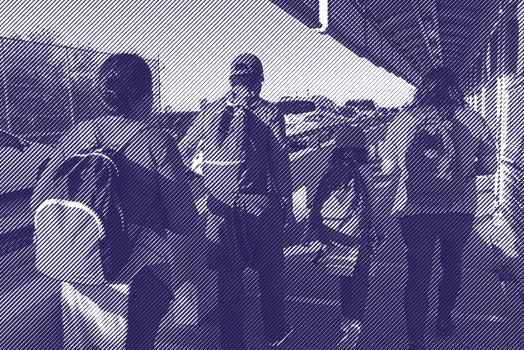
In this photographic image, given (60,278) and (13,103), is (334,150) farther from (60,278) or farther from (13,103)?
(13,103)

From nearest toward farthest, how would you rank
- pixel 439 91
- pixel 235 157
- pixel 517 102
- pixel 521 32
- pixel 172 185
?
pixel 172 185 → pixel 235 157 → pixel 439 91 → pixel 521 32 → pixel 517 102

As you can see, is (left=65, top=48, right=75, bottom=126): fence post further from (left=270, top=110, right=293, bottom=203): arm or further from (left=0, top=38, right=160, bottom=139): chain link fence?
(left=270, top=110, right=293, bottom=203): arm

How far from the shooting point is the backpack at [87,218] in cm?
204

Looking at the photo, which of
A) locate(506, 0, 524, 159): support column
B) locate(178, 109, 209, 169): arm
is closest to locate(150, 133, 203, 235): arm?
locate(178, 109, 209, 169): arm

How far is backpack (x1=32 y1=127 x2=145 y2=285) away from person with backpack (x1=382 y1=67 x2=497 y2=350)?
173 centimetres

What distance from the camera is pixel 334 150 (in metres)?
3.42

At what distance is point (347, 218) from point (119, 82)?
5.90 ft

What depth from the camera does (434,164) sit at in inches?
125

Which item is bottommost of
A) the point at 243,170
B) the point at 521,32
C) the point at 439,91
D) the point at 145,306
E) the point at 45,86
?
the point at 45,86

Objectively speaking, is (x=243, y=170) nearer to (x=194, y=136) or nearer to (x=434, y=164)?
(x=194, y=136)

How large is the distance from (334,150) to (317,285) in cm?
180

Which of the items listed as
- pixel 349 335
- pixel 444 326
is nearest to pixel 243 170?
pixel 349 335

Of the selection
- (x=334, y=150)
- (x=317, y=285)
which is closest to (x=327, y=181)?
(x=334, y=150)

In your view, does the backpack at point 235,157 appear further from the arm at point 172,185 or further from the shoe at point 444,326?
the shoe at point 444,326
